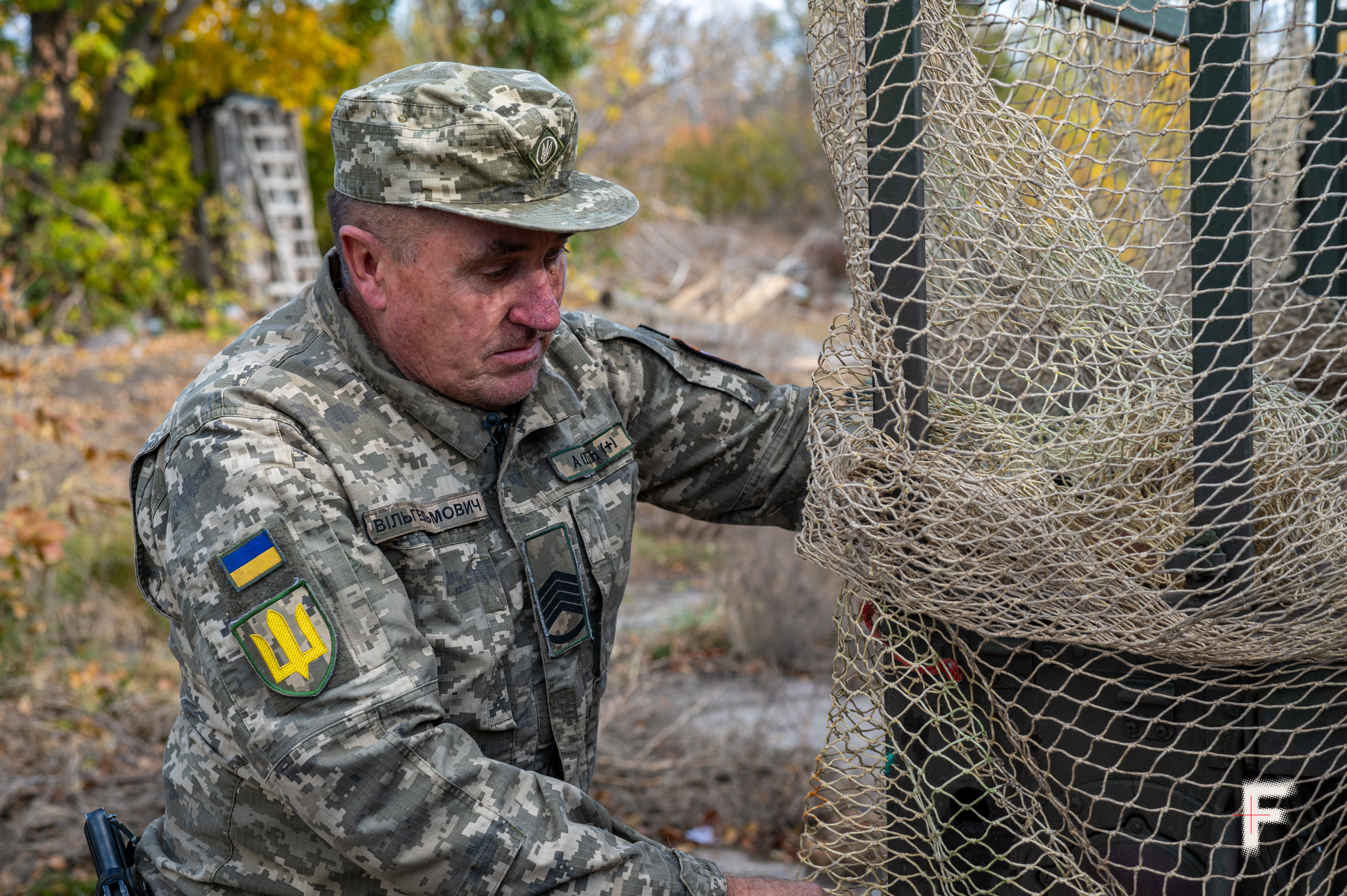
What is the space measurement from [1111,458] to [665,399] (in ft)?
2.93

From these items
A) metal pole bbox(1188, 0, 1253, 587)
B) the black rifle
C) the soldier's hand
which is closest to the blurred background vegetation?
the black rifle

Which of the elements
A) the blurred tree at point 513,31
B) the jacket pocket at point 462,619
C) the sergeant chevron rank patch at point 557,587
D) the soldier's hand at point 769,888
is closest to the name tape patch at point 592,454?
the sergeant chevron rank patch at point 557,587

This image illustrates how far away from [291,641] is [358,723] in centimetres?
15

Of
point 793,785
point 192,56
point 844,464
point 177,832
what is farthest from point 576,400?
point 192,56

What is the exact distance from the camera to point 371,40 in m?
13.5

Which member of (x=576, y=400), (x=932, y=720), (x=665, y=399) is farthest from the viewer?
(x=665, y=399)

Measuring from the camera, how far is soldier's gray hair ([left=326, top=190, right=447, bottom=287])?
1827 mm

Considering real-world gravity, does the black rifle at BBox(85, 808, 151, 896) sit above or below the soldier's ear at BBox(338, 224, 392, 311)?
below

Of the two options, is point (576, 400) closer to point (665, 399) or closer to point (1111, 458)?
point (665, 399)

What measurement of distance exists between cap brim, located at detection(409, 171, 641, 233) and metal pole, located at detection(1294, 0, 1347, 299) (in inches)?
42.4

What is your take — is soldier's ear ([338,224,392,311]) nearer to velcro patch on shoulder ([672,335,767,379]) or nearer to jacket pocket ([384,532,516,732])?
jacket pocket ([384,532,516,732])

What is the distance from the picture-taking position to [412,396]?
1.93 m

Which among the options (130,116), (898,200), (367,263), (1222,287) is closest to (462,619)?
(367,263)

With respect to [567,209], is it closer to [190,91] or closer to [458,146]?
[458,146]
